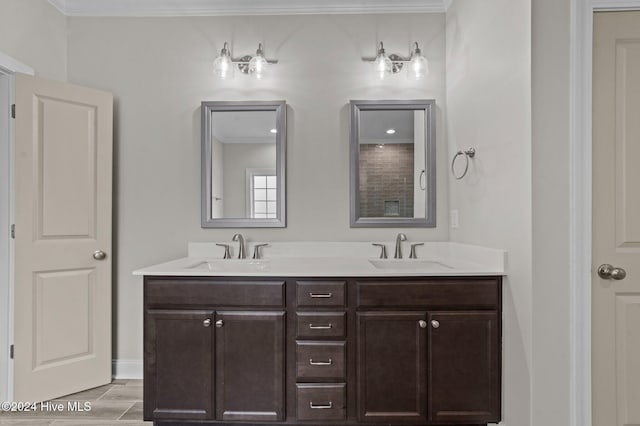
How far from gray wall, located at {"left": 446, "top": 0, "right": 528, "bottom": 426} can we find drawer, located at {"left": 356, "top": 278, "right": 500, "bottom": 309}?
0.31ft

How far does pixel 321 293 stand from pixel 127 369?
1693mm

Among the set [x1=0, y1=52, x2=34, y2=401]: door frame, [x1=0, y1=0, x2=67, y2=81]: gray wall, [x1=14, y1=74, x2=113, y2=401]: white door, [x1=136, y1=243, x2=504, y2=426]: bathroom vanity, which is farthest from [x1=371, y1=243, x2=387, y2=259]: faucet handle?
[x1=0, y1=0, x2=67, y2=81]: gray wall

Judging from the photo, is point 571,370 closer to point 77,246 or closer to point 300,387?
point 300,387

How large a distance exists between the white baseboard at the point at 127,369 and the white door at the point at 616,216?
106 inches

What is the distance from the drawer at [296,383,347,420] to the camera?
71.7 inches

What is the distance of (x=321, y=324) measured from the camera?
1.84 metres

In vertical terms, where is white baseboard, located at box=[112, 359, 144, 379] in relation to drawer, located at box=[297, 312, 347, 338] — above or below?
below

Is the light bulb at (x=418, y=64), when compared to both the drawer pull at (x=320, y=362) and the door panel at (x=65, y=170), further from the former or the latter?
the door panel at (x=65, y=170)

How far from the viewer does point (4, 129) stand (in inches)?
86.0

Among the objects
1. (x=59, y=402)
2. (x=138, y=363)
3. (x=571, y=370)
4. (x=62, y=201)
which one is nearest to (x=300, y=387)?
(x=571, y=370)

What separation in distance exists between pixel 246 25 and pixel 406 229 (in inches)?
72.2

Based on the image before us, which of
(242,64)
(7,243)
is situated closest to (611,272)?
(242,64)

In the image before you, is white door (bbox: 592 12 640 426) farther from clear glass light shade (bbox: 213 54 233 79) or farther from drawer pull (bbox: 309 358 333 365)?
clear glass light shade (bbox: 213 54 233 79)

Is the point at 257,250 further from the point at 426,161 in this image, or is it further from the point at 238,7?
the point at 238,7
